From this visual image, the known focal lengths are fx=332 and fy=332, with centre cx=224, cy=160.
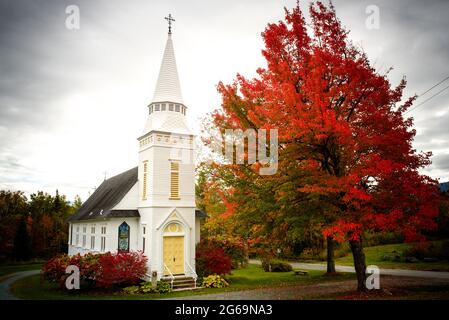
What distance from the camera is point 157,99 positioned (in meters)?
21.5

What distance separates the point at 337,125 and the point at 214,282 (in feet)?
41.9

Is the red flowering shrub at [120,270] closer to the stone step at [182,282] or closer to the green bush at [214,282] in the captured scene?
the stone step at [182,282]

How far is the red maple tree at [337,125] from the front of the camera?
11609mm

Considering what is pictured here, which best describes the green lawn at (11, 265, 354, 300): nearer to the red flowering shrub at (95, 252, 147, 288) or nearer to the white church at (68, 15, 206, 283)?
the red flowering shrub at (95, 252, 147, 288)

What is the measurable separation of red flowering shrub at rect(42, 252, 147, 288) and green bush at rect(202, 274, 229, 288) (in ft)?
12.0

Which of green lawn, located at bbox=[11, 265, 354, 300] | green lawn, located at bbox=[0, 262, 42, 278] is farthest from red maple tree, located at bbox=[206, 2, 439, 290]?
green lawn, located at bbox=[0, 262, 42, 278]

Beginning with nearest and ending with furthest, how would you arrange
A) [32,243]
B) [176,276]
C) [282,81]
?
[282,81]
[176,276]
[32,243]

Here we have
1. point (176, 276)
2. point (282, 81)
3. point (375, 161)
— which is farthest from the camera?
point (176, 276)

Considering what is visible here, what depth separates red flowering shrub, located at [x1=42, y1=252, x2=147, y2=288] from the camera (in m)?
18.2

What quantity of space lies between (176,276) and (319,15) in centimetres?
1564

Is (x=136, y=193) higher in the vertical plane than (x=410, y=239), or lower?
higher

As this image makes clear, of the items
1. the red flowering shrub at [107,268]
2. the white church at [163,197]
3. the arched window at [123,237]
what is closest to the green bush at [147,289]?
the white church at [163,197]
